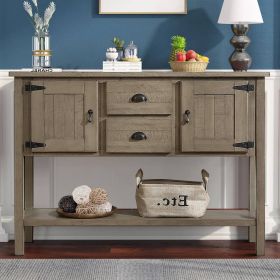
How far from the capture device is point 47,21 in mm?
4121

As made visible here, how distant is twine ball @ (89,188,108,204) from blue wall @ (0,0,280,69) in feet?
2.30

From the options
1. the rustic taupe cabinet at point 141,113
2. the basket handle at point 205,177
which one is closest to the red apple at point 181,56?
the rustic taupe cabinet at point 141,113

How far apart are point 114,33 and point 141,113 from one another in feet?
2.19

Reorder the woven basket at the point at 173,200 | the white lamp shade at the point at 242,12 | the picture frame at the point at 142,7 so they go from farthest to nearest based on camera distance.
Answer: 1. the picture frame at the point at 142,7
2. the white lamp shade at the point at 242,12
3. the woven basket at the point at 173,200

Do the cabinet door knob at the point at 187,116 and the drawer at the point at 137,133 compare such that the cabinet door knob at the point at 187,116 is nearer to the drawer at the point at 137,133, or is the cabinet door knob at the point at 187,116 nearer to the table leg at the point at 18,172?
the drawer at the point at 137,133

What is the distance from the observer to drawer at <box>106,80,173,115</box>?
3.80 meters

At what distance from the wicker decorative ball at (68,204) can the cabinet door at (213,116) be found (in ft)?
2.06

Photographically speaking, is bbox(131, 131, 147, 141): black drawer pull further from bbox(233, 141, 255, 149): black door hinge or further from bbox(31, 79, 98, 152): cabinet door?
bbox(233, 141, 255, 149): black door hinge

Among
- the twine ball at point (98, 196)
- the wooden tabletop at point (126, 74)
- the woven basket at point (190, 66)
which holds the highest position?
the woven basket at point (190, 66)

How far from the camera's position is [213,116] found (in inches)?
150

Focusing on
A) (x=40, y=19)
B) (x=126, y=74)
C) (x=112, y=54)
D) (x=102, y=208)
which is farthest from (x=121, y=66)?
(x=102, y=208)

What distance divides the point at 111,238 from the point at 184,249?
433 mm

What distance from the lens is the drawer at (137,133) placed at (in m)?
3.81

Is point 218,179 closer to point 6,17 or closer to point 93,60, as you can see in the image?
point 93,60
